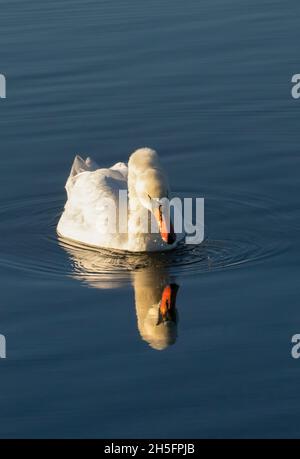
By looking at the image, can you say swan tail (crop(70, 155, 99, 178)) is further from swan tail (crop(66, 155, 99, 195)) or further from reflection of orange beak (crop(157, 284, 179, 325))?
reflection of orange beak (crop(157, 284, 179, 325))

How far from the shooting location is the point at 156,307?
46.3ft

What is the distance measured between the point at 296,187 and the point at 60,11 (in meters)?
10.7

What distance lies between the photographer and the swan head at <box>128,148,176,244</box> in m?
15.0

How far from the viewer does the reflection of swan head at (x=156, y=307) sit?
13.3 meters

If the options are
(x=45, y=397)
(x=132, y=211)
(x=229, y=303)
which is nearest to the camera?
(x=45, y=397)

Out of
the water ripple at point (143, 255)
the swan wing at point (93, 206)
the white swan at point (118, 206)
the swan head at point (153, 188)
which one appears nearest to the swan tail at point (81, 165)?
the white swan at point (118, 206)

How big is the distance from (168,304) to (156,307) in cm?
14

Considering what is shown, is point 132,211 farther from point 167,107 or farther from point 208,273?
point 167,107

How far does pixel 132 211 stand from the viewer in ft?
53.0

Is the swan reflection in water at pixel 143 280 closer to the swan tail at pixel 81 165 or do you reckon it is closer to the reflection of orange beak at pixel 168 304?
the reflection of orange beak at pixel 168 304

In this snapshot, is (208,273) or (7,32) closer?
(208,273)

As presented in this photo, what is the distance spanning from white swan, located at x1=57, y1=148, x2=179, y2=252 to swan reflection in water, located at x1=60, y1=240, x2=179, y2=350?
0.18 meters

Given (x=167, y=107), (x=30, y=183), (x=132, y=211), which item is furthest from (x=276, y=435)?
(x=167, y=107)

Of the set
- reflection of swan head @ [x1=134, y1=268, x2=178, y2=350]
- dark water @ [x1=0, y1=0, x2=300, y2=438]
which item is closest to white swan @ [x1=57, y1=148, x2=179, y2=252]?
dark water @ [x1=0, y1=0, x2=300, y2=438]
